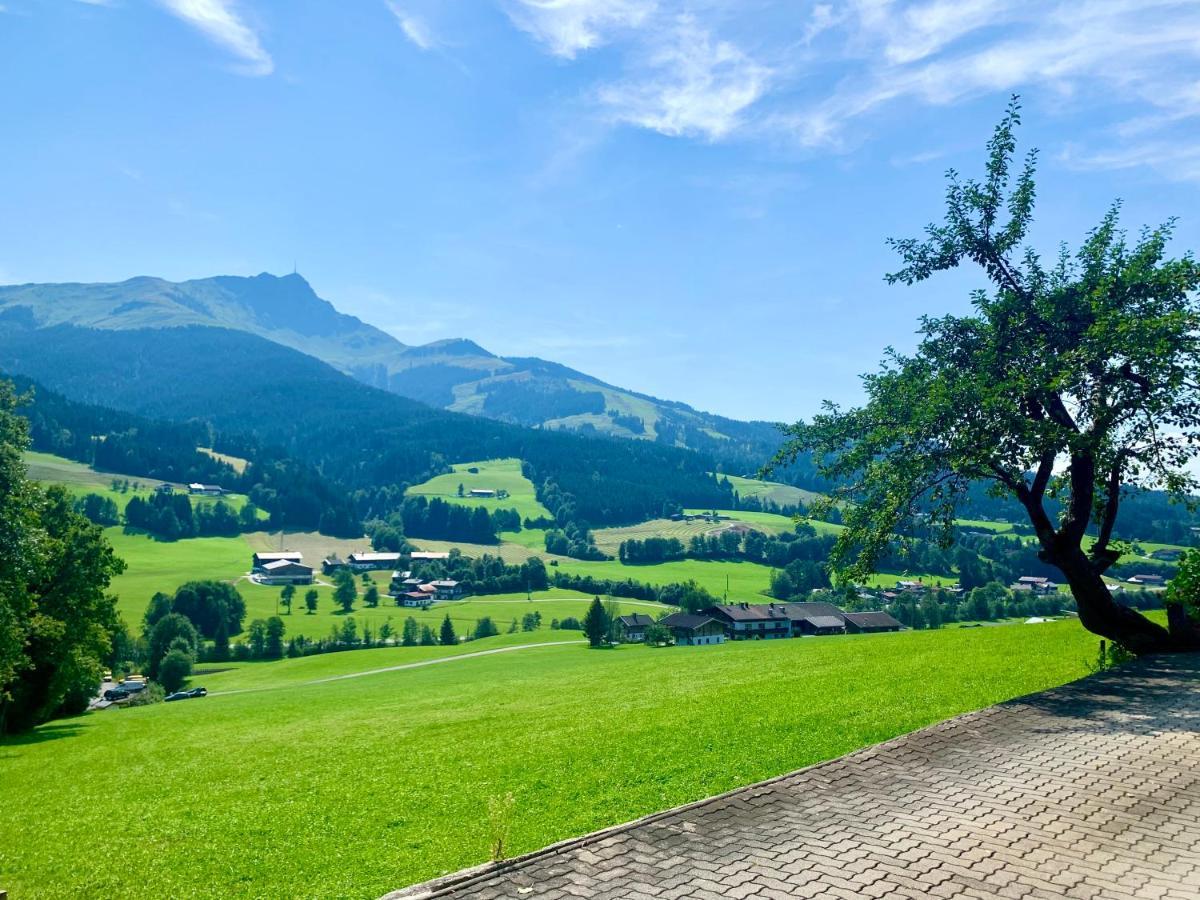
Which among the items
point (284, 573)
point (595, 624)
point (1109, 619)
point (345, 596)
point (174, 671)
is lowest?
point (174, 671)

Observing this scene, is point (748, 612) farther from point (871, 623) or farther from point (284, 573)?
point (284, 573)

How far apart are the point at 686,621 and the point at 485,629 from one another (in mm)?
34778

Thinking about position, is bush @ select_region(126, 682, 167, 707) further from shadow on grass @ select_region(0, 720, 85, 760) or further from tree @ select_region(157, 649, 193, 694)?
shadow on grass @ select_region(0, 720, 85, 760)

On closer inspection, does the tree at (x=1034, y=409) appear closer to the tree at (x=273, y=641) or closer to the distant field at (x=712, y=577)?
the tree at (x=273, y=641)

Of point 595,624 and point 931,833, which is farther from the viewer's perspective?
point 595,624

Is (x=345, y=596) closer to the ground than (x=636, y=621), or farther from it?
closer to the ground

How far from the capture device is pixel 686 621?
388 feet

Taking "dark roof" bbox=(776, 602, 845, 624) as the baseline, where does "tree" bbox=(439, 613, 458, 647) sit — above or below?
below

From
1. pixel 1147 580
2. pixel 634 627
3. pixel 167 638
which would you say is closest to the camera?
pixel 167 638

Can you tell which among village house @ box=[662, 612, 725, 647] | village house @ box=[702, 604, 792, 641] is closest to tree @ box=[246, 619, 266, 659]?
village house @ box=[662, 612, 725, 647]

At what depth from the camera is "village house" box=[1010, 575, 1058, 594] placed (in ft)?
560

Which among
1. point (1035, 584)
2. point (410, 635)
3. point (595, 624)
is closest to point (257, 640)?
point (410, 635)

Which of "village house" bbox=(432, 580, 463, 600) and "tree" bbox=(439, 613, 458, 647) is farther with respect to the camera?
"village house" bbox=(432, 580, 463, 600)

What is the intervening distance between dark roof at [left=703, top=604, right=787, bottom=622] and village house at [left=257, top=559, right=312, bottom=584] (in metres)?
113
